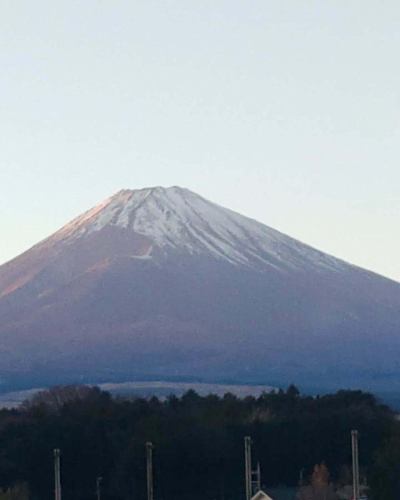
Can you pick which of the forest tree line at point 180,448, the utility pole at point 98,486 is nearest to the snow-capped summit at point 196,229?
the forest tree line at point 180,448

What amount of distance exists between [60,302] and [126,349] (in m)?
9.82

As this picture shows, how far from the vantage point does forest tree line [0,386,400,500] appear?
52.4 metres

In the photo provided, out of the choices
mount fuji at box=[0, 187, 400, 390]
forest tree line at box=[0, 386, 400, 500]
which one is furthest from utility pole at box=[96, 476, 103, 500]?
mount fuji at box=[0, 187, 400, 390]

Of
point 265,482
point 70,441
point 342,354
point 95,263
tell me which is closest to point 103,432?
point 70,441

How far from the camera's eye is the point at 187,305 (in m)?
166

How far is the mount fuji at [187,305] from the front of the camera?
491ft

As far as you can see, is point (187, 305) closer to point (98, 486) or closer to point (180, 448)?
point (180, 448)

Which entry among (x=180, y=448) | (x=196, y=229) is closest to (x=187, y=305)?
(x=196, y=229)

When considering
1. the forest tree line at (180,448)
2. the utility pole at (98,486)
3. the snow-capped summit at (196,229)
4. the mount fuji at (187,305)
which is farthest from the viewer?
the snow-capped summit at (196,229)

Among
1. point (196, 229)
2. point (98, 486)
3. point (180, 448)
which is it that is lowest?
point (98, 486)

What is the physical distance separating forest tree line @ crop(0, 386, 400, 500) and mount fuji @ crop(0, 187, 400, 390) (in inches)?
3128

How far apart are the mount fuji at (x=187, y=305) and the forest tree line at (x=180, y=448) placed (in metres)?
79.4

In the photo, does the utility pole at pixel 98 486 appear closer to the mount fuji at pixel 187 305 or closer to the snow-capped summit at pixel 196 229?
the mount fuji at pixel 187 305

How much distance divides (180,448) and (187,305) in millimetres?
112377
